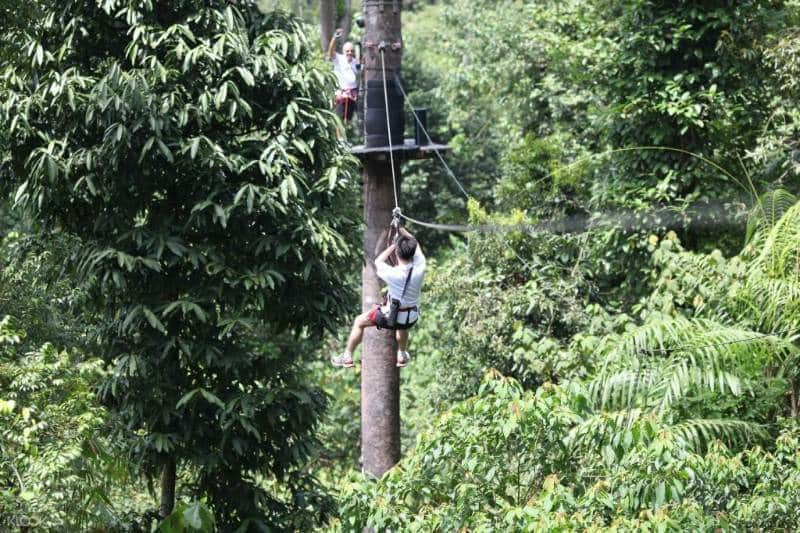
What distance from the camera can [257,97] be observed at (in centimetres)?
776

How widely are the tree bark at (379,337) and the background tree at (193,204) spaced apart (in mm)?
2150

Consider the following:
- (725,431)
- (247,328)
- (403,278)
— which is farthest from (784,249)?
(247,328)

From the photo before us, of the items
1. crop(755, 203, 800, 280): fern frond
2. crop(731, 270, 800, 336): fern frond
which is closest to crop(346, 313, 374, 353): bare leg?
crop(731, 270, 800, 336): fern frond

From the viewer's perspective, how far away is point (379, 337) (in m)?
10.4

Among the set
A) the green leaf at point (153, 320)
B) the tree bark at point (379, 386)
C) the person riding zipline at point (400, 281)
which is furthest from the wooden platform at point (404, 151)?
the green leaf at point (153, 320)

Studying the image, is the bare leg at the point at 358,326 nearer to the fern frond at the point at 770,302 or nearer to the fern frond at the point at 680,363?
the fern frond at the point at 680,363

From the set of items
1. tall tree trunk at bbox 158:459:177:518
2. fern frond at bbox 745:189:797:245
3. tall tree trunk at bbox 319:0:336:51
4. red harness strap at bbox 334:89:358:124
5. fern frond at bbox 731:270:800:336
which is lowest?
tall tree trunk at bbox 158:459:177:518

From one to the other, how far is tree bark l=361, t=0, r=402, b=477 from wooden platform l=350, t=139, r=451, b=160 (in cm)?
22

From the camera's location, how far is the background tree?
7.18m

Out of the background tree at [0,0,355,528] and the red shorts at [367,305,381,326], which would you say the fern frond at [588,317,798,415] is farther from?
the background tree at [0,0,355,528]

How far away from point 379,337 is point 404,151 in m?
1.81

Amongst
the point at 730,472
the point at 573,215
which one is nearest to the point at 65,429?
the point at 730,472

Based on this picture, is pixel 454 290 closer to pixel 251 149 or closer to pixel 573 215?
pixel 573 215

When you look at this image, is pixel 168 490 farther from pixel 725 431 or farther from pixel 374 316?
pixel 725 431
